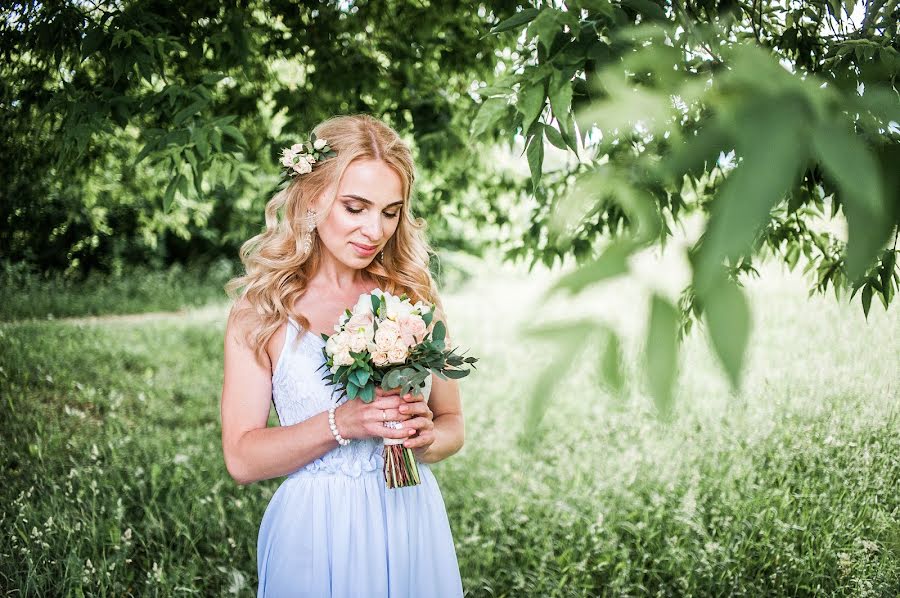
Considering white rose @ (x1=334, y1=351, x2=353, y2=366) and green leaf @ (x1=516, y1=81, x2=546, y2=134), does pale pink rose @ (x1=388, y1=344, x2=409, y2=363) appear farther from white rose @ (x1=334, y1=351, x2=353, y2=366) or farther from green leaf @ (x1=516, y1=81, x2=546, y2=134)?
green leaf @ (x1=516, y1=81, x2=546, y2=134)

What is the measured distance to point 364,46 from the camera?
4.00 metres

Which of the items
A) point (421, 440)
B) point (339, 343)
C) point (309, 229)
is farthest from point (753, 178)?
point (309, 229)

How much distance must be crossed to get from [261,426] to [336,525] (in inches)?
16.1

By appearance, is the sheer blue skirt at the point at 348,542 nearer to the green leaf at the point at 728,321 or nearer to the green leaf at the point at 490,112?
the green leaf at the point at 490,112

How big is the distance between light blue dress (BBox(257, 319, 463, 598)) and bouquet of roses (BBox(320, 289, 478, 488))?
248mm

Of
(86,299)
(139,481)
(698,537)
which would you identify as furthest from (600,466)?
(86,299)

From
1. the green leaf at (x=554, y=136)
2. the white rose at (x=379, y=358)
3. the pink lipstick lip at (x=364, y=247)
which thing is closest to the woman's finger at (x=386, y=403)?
the white rose at (x=379, y=358)

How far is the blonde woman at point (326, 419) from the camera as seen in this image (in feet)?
6.97

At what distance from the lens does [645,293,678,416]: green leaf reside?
2.15ft

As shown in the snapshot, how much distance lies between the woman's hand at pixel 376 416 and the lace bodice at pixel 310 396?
19 cm

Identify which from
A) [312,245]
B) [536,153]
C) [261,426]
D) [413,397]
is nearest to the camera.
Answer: [536,153]

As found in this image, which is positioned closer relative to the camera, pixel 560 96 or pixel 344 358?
pixel 560 96

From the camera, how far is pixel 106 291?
7.83 metres

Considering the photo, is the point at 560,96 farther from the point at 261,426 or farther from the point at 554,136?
the point at 261,426
